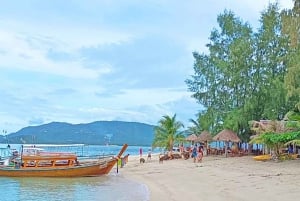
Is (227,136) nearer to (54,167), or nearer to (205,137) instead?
(205,137)

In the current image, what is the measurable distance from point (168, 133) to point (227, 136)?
11217 mm

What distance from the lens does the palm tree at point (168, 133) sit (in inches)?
1957

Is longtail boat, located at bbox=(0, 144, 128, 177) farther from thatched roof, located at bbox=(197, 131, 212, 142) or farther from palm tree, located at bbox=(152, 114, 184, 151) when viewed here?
palm tree, located at bbox=(152, 114, 184, 151)

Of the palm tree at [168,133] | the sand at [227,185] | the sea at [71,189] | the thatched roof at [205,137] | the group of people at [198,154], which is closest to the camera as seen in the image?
the sand at [227,185]

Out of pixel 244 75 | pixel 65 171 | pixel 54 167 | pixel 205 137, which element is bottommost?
pixel 65 171

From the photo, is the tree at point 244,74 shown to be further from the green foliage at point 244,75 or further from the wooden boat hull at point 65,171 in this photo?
the wooden boat hull at point 65,171

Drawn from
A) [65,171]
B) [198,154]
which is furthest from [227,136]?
[65,171]

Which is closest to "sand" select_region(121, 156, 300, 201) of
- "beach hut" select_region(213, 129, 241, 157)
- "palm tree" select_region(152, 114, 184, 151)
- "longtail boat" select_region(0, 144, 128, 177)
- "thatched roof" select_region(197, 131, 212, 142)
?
"longtail boat" select_region(0, 144, 128, 177)

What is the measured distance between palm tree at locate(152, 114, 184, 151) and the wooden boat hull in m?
15.7

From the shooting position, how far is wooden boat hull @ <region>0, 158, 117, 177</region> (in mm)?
33219

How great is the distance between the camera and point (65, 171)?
3334 centimetres

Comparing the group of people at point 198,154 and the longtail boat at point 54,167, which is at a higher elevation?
the group of people at point 198,154

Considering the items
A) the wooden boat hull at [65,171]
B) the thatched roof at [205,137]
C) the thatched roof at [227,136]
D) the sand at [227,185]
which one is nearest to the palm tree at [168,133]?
the thatched roof at [205,137]

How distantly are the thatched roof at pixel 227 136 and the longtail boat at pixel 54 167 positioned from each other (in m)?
10.4
